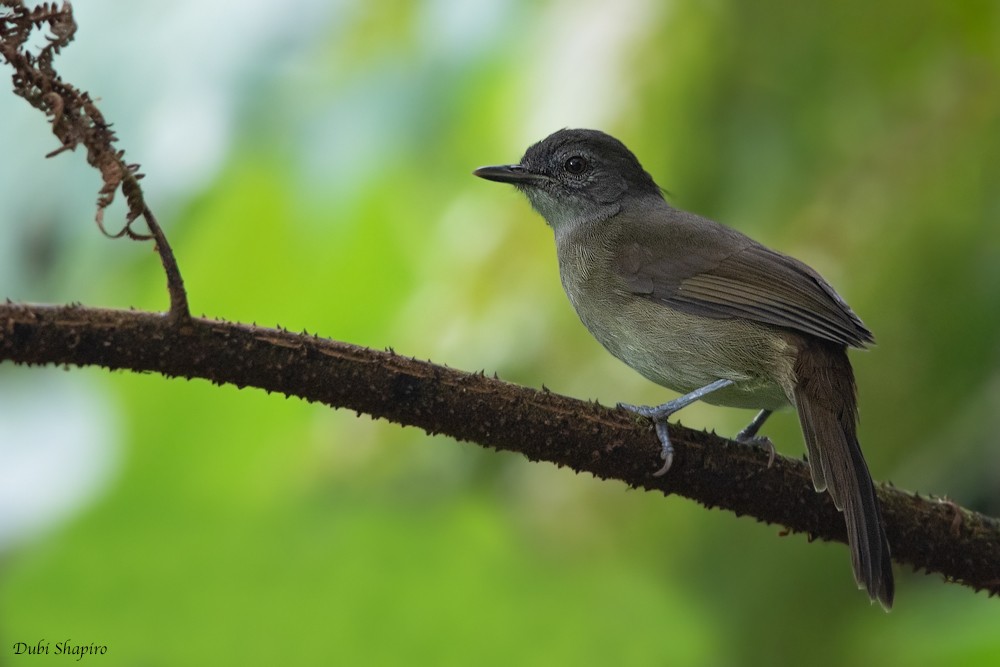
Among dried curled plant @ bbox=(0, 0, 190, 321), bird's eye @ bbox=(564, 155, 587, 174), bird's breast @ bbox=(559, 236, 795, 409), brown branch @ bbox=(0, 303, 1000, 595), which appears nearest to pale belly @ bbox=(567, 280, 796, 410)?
bird's breast @ bbox=(559, 236, 795, 409)

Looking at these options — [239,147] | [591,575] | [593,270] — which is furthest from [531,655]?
[239,147]

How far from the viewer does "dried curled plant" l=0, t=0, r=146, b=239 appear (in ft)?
6.39

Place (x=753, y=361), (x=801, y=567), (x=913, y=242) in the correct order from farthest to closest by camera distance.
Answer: (x=801, y=567) < (x=753, y=361) < (x=913, y=242)

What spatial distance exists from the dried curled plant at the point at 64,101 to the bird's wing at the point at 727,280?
225cm

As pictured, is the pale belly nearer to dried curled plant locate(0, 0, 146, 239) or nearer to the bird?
the bird

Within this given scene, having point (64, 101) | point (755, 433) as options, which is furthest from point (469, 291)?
point (64, 101)

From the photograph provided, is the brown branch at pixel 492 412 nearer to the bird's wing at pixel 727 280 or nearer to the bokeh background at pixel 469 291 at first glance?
the bokeh background at pixel 469 291

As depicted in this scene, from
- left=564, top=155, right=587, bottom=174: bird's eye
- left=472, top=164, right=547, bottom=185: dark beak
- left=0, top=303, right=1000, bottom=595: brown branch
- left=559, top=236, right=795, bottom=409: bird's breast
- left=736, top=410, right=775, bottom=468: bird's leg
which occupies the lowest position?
left=0, top=303, right=1000, bottom=595: brown branch

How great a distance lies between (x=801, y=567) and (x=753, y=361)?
822 millimetres

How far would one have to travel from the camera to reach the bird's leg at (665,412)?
2.71 metres

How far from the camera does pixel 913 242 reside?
3.41 meters

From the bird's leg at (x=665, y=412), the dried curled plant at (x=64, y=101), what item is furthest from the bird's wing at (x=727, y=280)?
the dried curled plant at (x=64, y=101)

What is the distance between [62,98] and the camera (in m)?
1.97

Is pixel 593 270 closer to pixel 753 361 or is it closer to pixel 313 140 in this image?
pixel 753 361
